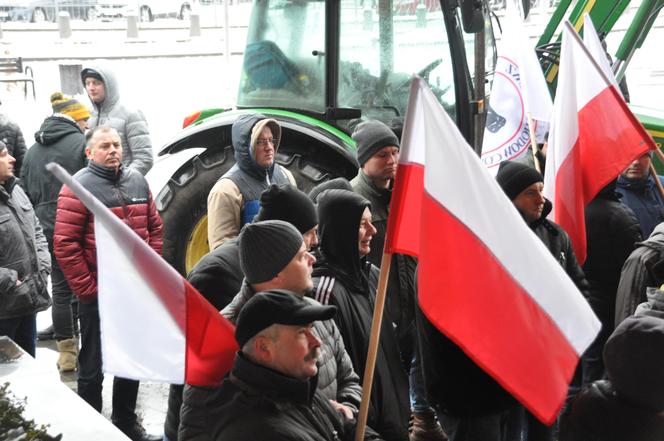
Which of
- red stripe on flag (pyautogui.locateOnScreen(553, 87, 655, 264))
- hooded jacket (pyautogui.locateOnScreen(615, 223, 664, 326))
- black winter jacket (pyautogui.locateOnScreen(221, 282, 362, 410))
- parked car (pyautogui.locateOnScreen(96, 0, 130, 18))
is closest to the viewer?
black winter jacket (pyautogui.locateOnScreen(221, 282, 362, 410))

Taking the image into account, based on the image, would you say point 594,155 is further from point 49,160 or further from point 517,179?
point 49,160

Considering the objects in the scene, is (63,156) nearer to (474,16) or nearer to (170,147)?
(170,147)

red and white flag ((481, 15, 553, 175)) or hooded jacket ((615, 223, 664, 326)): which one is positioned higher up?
red and white flag ((481, 15, 553, 175))

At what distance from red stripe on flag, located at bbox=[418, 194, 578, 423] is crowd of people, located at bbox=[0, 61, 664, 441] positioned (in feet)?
0.51

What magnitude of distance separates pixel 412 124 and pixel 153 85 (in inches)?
759

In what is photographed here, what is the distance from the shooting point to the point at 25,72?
72.3 feet

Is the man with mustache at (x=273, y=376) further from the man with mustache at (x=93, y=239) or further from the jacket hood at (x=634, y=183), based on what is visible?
the jacket hood at (x=634, y=183)

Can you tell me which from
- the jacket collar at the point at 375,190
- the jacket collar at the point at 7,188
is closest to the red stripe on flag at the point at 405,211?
the jacket collar at the point at 375,190

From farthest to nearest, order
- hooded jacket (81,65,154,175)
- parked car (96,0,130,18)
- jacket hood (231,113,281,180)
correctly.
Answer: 1. parked car (96,0,130,18)
2. hooded jacket (81,65,154,175)
3. jacket hood (231,113,281,180)

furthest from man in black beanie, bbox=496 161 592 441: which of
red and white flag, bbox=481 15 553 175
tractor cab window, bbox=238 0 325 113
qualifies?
tractor cab window, bbox=238 0 325 113

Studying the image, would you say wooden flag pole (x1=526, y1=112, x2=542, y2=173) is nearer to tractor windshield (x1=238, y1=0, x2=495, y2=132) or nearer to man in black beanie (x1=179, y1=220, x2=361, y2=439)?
tractor windshield (x1=238, y1=0, x2=495, y2=132)

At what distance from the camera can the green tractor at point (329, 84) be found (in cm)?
768

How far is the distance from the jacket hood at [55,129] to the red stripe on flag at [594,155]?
376 centimetres

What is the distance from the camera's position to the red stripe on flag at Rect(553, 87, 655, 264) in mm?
5355
